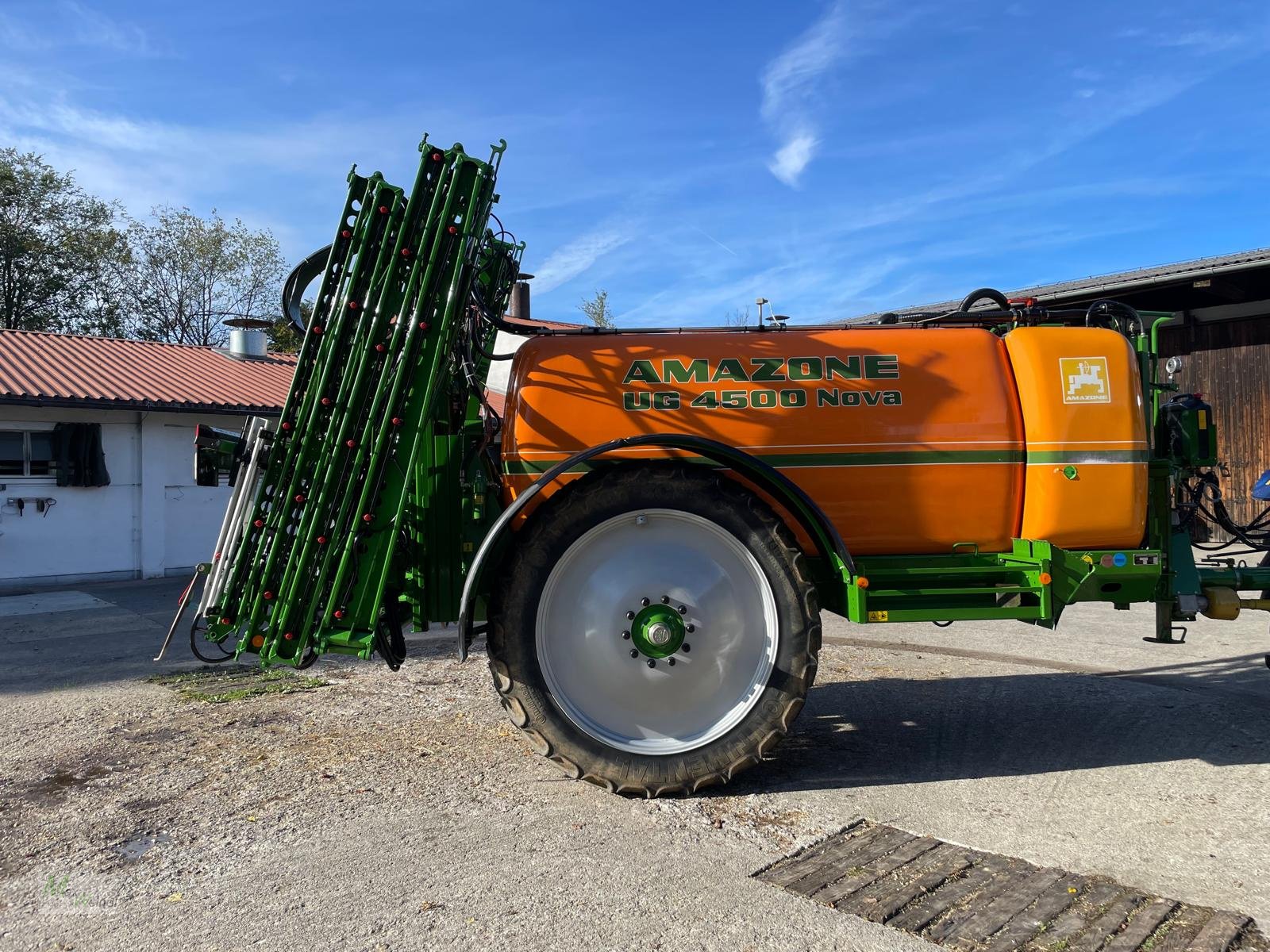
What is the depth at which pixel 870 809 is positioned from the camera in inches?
156

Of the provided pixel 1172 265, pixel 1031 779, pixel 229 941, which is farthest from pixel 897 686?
pixel 1172 265

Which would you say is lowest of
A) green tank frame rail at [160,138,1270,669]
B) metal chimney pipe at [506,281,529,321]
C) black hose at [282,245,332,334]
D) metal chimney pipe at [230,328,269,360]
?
green tank frame rail at [160,138,1270,669]

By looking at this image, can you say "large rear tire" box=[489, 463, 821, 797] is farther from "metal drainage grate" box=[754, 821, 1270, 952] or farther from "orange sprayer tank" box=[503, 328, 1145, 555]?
"metal drainage grate" box=[754, 821, 1270, 952]

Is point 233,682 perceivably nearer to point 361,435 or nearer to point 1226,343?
point 361,435

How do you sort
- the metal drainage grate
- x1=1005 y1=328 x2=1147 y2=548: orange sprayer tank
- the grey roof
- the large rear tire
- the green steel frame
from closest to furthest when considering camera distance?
1. the metal drainage grate
2. the large rear tire
3. the green steel frame
4. x1=1005 y1=328 x2=1147 y2=548: orange sprayer tank
5. the grey roof

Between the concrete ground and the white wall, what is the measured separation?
8.41 m

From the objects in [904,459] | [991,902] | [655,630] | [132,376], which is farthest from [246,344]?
[991,902]

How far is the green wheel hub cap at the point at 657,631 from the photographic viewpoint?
4.10 m

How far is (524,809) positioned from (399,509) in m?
1.47

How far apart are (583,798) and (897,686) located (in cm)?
300

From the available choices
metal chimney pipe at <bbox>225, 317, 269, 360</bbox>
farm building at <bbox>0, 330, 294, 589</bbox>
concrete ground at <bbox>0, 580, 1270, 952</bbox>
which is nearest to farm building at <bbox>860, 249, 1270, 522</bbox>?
concrete ground at <bbox>0, 580, 1270, 952</bbox>

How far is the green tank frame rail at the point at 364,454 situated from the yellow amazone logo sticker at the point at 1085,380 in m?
2.93

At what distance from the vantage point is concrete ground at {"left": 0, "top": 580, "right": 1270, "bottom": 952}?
9.89 ft

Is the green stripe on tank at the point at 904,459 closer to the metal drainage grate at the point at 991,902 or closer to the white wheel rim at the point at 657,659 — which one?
the white wheel rim at the point at 657,659
